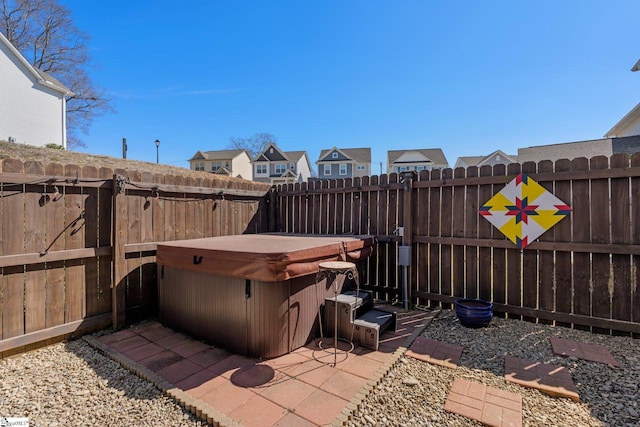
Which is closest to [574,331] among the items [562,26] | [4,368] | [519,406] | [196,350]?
[519,406]

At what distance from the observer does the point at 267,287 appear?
266 cm

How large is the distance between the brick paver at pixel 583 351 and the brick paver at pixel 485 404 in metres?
1.20

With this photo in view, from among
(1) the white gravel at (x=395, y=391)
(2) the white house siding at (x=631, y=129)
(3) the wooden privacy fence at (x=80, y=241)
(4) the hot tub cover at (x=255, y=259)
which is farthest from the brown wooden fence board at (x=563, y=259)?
(2) the white house siding at (x=631, y=129)

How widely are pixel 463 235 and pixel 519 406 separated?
2346 mm

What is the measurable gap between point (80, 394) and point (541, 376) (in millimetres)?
3853

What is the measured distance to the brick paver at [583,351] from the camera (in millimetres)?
2684

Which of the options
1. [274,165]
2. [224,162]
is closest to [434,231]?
[274,165]

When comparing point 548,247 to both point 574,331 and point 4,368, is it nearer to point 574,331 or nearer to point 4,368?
point 574,331

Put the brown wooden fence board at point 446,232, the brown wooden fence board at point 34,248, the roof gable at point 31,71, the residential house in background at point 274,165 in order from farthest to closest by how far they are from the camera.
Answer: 1. the residential house in background at point 274,165
2. the roof gable at point 31,71
3. the brown wooden fence board at point 446,232
4. the brown wooden fence board at point 34,248

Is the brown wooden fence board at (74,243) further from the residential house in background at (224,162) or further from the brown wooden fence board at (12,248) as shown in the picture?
the residential house in background at (224,162)

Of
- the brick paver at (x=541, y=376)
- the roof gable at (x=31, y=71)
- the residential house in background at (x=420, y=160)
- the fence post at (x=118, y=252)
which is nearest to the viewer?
the brick paver at (x=541, y=376)

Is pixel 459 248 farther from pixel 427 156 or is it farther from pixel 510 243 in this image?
pixel 427 156

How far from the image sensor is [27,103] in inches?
500

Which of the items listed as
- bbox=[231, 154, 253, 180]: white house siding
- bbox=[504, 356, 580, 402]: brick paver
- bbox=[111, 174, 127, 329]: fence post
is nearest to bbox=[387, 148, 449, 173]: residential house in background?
bbox=[231, 154, 253, 180]: white house siding
